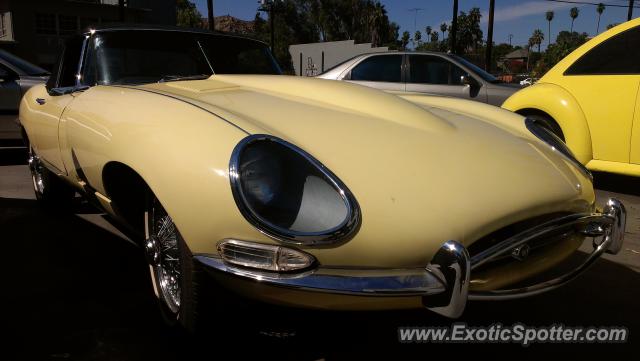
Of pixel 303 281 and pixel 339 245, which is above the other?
pixel 339 245

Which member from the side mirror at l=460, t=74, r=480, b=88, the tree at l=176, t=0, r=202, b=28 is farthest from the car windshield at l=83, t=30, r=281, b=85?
the tree at l=176, t=0, r=202, b=28

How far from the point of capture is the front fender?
15.1 feet

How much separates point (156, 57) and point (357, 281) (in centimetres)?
220

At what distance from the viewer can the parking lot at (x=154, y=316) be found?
6.74ft

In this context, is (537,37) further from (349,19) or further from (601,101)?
(601,101)

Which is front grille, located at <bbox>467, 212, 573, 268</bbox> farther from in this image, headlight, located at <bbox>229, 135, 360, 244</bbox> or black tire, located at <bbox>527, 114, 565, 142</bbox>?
black tire, located at <bbox>527, 114, 565, 142</bbox>

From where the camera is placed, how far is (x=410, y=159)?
1.88 m

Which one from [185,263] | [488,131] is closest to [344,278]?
[185,263]

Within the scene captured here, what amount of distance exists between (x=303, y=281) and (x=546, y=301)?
5.17 ft

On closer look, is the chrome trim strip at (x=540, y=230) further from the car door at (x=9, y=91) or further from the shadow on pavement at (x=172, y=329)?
the car door at (x=9, y=91)

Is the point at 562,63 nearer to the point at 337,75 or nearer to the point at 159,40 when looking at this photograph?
the point at 337,75

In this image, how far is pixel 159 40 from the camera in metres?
3.22

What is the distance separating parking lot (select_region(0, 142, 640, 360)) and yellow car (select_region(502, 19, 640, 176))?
1.31 meters

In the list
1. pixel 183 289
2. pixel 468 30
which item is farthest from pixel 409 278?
pixel 468 30
